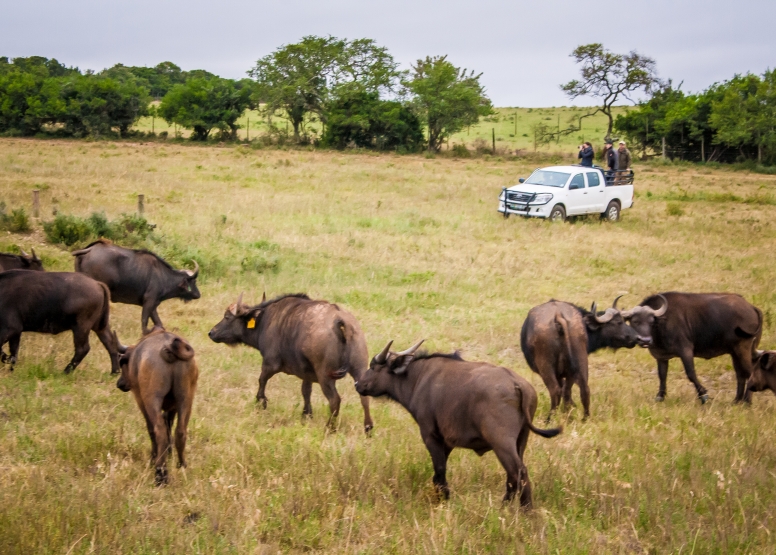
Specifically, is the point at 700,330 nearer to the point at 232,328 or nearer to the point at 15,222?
the point at 232,328

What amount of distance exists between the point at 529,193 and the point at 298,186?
9764mm

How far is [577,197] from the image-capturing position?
951 inches

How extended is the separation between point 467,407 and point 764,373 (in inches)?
205

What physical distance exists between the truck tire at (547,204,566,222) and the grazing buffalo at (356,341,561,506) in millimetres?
16863

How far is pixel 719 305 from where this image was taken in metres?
10.4

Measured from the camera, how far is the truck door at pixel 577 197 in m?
24.0

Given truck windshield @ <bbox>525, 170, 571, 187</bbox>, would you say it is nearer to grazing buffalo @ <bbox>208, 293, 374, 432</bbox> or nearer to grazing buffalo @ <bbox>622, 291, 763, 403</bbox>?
grazing buffalo @ <bbox>622, 291, 763, 403</bbox>

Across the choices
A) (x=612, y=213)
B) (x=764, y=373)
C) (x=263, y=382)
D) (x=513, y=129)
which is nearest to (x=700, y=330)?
(x=764, y=373)

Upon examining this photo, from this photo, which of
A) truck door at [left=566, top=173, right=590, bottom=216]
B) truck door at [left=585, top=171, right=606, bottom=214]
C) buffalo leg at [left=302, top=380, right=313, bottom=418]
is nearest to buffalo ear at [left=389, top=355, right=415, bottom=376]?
buffalo leg at [left=302, top=380, right=313, bottom=418]

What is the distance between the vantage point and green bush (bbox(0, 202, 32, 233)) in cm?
1675

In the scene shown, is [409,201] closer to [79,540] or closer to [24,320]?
[24,320]

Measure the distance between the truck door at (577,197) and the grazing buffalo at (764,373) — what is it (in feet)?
48.2

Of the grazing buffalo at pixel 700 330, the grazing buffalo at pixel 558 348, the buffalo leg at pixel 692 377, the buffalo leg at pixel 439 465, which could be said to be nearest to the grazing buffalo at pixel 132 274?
the grazing buffalo at pixel 558 348

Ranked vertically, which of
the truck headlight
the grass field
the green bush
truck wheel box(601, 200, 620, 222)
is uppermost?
the truck headlight
